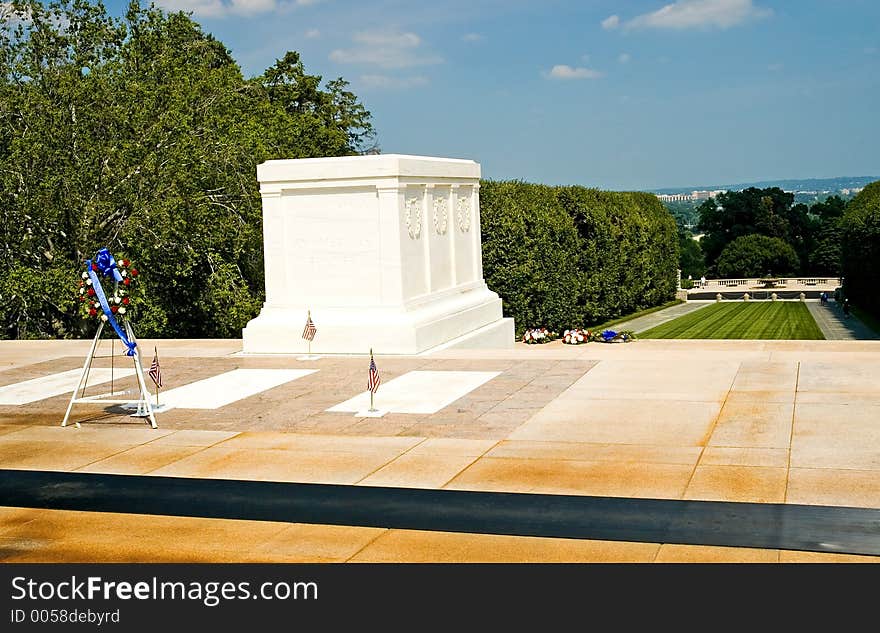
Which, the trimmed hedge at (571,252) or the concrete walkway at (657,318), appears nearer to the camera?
the trimmed hedge at (571,252)

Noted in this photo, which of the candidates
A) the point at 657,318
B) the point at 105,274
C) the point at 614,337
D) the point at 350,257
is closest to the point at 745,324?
the point at 657,318

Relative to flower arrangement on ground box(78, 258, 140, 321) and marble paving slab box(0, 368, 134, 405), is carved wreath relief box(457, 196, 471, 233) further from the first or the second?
flower arrangement on ground box(78, 258, 140, 321)

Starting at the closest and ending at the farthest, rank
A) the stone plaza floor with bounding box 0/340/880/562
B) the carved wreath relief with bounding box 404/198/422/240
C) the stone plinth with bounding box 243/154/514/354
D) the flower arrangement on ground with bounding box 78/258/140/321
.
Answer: the stone plaza floor with bounding box 0/340/880/562 < the flower arrangement on ground with bounding box 78/258/140/321 < the stone plinth with bounding box 243/154/514/354 < the carved wreath relief with bounding box 404/198/422/240

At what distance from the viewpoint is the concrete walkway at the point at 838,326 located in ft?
133

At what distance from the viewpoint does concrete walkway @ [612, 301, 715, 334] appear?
47.3m

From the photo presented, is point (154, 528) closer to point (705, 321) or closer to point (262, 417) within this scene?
point (262, 417)

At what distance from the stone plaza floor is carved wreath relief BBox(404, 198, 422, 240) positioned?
2242 millimetres

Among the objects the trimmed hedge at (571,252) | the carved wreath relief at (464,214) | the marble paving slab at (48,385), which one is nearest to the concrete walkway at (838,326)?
the trimmed hedge at (571,252)

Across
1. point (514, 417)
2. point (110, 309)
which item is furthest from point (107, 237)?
point (514, 417)

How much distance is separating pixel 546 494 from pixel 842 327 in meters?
42.7

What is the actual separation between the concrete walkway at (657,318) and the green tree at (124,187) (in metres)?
25.0

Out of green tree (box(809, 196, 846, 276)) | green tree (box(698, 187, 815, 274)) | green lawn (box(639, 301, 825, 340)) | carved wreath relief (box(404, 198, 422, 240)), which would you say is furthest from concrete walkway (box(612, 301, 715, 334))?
green tree (box(698, 187, 815, 274))

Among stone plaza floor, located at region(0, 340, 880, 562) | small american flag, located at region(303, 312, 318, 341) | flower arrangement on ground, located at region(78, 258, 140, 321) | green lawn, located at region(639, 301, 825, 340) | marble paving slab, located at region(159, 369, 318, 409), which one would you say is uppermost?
flower arrangement on ground, located at region(78, 258, 140, 321)

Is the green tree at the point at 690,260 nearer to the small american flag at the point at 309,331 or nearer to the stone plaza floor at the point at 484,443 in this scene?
the small american flag at the point at 309,331
